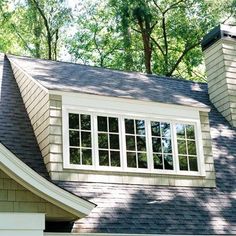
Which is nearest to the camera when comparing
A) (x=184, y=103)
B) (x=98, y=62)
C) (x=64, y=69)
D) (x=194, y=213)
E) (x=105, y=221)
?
(x=105, y=221)

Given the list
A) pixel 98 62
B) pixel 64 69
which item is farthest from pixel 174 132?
pixel 98 62

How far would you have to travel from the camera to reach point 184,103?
1074cm

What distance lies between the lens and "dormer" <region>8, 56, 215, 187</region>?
9258 millimetres

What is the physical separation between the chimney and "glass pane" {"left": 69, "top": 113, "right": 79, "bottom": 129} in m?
4.98

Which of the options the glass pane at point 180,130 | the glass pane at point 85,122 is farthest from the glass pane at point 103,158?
the glass pane at point 180,130

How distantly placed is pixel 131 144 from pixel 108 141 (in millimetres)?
511

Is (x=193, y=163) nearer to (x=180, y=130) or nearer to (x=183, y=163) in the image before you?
(x=183, y=163)

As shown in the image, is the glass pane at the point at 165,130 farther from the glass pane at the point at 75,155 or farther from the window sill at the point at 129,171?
the glass pane at the point at 75,155

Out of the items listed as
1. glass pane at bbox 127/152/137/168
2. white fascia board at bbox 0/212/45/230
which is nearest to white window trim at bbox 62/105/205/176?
glass pane at bbox 127/152/137/168

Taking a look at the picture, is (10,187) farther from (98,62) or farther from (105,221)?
(98,62)

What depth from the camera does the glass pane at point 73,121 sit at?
31.0ft

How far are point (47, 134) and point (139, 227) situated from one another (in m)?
2.46

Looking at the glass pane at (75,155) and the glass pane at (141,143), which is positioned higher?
the glass pane at (141,143)

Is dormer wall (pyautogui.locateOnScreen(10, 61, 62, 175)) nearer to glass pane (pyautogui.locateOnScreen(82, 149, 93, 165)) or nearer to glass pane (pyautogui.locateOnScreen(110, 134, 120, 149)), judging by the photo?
glass pane (pyautogui.locateOnScreen(82, 149, 93, 165))
